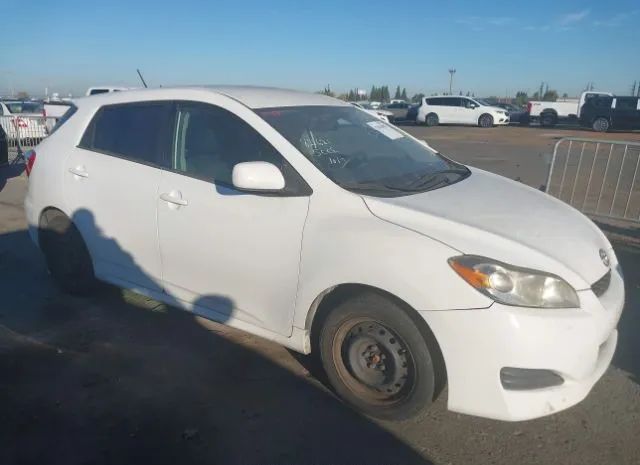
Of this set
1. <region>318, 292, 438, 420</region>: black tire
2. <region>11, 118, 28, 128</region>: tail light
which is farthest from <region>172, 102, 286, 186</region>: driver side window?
<region>11, 118, 28, 128</region>: tail light

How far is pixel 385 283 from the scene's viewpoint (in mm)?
2598

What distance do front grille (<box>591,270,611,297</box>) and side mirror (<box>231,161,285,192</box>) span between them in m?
1.75

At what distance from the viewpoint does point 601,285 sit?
2707mm

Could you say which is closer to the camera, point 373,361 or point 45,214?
point 373,361

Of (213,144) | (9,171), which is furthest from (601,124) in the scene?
(213,144)

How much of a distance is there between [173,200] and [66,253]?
1.55m

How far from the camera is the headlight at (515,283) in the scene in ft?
7.98

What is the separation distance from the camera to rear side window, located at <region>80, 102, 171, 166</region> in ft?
12.1

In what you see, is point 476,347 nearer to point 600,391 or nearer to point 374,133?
point 600,391

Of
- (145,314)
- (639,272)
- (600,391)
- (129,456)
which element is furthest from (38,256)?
(639,272)

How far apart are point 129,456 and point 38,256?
3.77m

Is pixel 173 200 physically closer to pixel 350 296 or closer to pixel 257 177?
pixel 257 177

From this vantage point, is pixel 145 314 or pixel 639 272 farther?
pixel 639 272

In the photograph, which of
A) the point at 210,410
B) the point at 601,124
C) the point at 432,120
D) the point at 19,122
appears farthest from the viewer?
the point at 432,120
